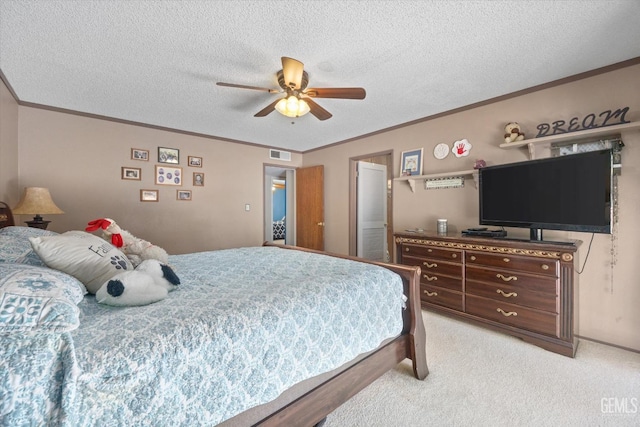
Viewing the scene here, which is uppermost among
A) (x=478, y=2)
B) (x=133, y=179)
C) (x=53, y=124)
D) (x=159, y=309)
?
(x=478, y=2)

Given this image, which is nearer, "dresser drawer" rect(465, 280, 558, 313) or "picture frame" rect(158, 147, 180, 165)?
"dresser drawer" rect(465, 280, 558, 313)

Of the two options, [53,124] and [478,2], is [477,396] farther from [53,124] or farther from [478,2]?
[53,124]

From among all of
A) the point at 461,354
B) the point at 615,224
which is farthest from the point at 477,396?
the point at 615,224

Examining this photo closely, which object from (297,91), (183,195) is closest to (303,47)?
(297,91)

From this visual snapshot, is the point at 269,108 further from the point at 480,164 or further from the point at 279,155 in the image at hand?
the point at 279,155

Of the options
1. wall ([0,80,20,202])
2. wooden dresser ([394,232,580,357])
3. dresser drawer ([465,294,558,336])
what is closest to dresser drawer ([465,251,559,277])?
wooden dresser ([394,232,580,357])

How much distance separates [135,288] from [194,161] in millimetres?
3415

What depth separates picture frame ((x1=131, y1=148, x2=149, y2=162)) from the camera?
3667 millimetres

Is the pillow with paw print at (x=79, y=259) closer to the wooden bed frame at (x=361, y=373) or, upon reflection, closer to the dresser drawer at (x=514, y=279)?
the wooden bed frame at (x=361, y=373)

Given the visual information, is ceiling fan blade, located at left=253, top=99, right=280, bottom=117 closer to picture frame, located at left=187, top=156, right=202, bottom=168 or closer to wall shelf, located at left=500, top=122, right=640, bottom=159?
picture frame, located at left=187, top=156, right=202, bottom=168

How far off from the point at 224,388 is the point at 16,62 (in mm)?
3178

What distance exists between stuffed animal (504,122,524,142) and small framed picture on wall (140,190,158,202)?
15.1 feet

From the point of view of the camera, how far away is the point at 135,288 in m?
1.21

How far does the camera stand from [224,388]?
1.00 meters
